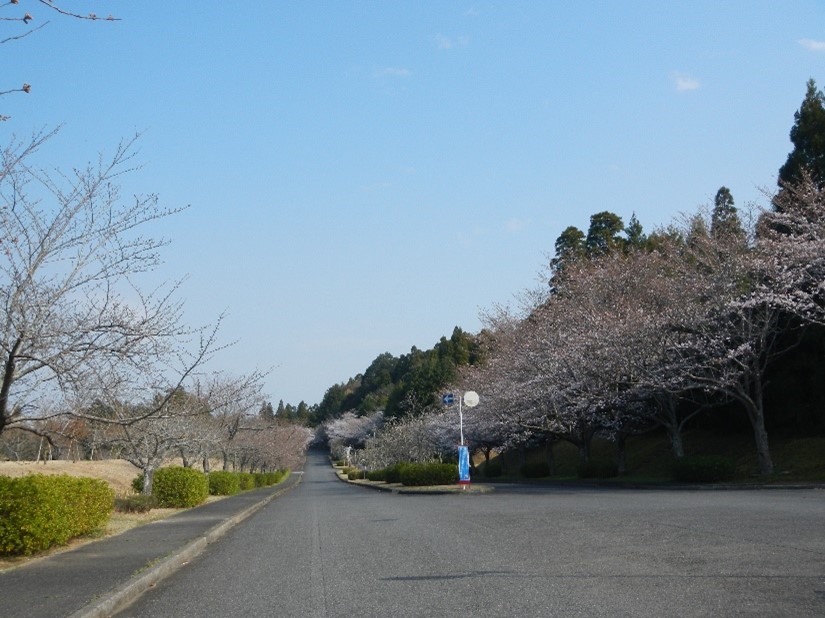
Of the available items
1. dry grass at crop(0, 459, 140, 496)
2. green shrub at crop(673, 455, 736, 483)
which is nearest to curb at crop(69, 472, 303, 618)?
green shrub at crop(673, 455, 736, 483)

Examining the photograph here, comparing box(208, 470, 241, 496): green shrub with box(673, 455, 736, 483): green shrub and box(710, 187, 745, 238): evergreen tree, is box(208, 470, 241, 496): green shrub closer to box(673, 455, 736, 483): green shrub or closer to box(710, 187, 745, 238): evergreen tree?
box(673, 455, 736, 483): green shrub

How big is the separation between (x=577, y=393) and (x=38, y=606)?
2979 cm

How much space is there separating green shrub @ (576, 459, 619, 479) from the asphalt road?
22007mm

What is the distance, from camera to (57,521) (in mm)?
11938

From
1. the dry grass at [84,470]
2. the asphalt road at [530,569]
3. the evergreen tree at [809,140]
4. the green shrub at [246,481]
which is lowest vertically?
the asphalt road at [530,569]

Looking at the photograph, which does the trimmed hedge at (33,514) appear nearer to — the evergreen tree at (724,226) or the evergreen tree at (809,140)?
the evergreen tree at (724,226)

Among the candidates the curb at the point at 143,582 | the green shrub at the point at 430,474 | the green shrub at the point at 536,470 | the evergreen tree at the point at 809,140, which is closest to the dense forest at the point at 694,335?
the evergreen tree at the point at 809,140

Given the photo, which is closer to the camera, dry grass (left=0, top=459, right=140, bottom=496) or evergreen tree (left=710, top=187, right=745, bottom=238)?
evergreen tree (left=710, top=187, right=745, bottom=238)

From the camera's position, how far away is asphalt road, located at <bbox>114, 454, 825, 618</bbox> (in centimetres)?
701

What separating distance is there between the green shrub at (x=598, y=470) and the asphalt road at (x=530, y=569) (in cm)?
2201

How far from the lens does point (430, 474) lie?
3459 centimetres

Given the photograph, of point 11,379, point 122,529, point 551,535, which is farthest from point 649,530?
point 122,529

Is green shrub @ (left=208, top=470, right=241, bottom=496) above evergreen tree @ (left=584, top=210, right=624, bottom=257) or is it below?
below

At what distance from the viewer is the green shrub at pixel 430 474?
3391 centimetres
